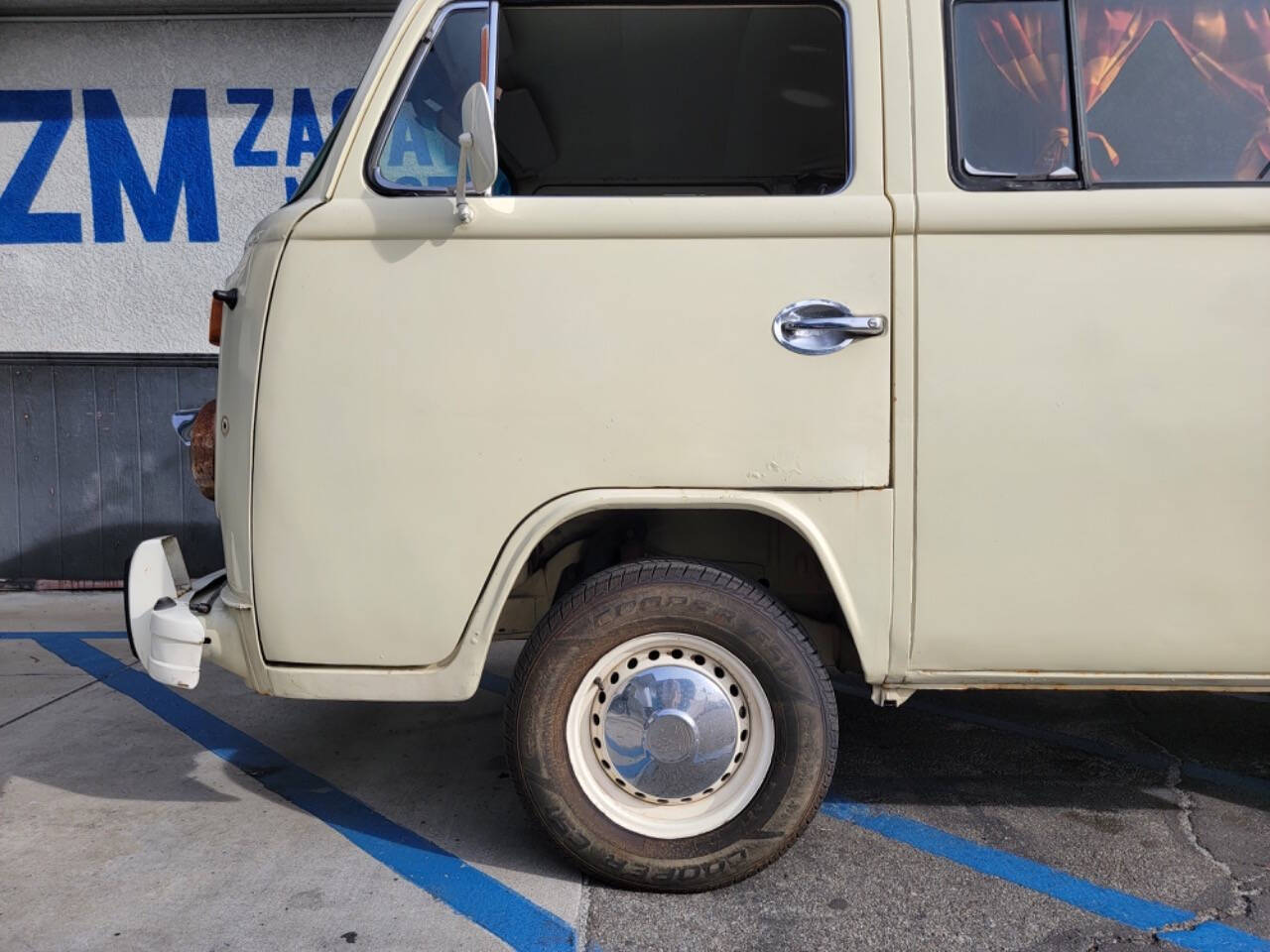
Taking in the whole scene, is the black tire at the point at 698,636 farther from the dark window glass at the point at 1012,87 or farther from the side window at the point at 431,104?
the dark window glass at the point at 1012,87

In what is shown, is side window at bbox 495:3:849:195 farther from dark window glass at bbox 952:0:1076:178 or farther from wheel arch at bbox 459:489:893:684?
Answer: wheel arch at bbox 459:489:893:684

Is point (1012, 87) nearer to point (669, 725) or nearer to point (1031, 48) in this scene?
point (1031, 48)

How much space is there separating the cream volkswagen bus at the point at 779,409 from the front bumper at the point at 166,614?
2 cm

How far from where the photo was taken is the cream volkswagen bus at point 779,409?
8.10 ft

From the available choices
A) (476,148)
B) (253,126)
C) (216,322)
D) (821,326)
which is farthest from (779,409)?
(253,126)

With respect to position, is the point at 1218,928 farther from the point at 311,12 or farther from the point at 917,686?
the point at 311,12

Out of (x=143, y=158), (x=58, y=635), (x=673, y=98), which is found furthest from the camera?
(x=143, y=158)

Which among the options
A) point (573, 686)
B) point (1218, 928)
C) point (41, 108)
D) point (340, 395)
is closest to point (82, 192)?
point (41, 108)

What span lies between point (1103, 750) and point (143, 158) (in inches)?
269

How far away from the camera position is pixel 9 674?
4805 mm

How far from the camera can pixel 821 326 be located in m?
2.48

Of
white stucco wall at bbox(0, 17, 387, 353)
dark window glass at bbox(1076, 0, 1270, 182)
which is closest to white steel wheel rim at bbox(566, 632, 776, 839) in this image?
dark window glass at bbox(1076, 0, 1270, 182)

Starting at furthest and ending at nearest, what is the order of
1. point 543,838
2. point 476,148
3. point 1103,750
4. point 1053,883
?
point 1103,750 → point 543,838 → point 1053,883 → point 476,148

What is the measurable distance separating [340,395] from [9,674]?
11.2 ft
